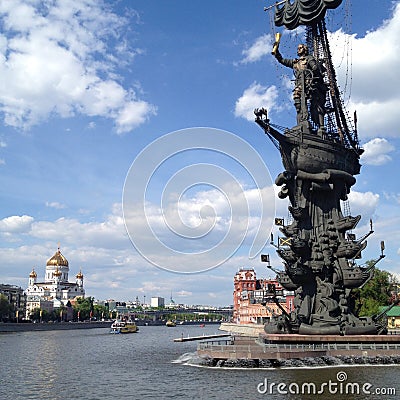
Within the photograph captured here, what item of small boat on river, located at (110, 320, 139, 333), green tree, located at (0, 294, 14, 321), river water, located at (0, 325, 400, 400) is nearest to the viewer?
river water, located at (0, 325, 400, 400)

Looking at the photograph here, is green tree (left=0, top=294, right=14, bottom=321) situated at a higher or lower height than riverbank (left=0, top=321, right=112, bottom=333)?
higher

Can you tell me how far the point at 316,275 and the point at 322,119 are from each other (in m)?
18.0

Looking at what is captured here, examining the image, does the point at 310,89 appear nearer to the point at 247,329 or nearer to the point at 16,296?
the point at 247,329

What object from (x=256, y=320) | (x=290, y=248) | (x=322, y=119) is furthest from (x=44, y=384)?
(x=256, y=320)

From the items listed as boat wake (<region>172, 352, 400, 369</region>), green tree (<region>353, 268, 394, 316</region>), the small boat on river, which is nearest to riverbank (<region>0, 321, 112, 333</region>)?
the small boat on river

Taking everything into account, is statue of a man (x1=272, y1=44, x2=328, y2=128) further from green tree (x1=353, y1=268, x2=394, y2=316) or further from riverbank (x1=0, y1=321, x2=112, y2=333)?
riverbank (x1=0, y1=321, x2=112, y2=333)

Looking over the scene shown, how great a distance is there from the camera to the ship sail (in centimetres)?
6169

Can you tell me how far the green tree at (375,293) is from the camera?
82875 mm

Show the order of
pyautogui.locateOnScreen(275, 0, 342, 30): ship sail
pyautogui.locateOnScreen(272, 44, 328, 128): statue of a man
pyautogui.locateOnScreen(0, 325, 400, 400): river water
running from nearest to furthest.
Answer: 1. pyautogui.locateOnScreen(0, 325, 400, 400): river water
2. pyautogui.locateOnScreen(272, 44, 328, 128): statue of a man
3. pyautogui.locateOnScreen(275, 0, 342, 30): ship sail

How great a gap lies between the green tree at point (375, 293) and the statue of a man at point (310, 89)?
33.5 metres

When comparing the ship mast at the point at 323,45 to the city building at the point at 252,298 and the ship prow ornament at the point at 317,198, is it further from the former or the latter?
the city building at the point at 252,298

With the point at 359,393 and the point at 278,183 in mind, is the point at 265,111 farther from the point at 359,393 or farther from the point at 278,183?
the point at 359,393

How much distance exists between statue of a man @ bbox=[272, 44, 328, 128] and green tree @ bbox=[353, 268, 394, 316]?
33549 millimetres

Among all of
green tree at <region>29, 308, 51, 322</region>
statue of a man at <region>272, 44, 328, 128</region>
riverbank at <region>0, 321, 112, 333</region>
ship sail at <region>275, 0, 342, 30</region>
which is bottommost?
riverbank at <region>0, 321, 112, 333</region>
